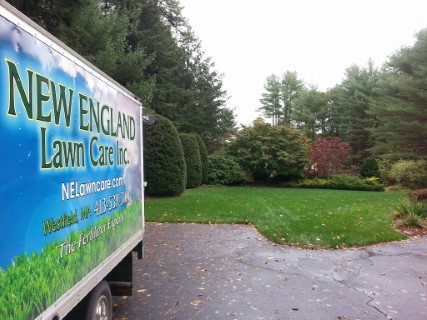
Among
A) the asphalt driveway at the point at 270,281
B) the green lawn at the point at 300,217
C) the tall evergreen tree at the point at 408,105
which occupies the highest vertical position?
the tall evergreen tree at the point at 408,105

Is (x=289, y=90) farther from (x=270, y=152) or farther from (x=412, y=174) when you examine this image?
(x=412, y=174)

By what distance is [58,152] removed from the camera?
2.44 metres

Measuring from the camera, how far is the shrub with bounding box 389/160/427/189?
752 inches

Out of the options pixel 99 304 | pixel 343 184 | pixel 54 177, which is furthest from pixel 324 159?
pixel 54 177

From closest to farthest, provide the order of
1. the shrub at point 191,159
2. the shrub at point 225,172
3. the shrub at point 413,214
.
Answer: the shrub at point 413,214 → the shrub at point 191,159 → the shrub at point 225,172

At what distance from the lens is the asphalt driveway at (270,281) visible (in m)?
4.22

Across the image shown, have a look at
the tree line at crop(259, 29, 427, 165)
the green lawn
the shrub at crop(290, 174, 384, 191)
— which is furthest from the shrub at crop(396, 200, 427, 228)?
the tree line at crop(259, 29, 427, 165)

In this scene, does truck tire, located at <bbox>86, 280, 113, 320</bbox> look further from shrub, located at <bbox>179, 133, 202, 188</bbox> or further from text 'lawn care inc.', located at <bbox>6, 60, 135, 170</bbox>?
shrub, located at <bbox>179, 133, 202, 188</bbox>

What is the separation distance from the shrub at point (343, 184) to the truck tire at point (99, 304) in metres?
19.0

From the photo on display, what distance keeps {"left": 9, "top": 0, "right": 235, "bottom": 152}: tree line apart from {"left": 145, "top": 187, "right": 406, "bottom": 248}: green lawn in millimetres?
6748

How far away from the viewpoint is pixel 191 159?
18141 millimetres

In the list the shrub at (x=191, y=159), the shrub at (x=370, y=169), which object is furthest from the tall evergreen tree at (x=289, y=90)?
the shrub at (x=191, y=159)

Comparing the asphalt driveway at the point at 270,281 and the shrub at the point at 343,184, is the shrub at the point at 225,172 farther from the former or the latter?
the asphalt driveway at the point at 270,281

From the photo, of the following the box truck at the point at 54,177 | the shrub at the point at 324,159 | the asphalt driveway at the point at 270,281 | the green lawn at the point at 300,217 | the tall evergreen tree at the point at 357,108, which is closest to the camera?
the box truck at the point at 54,177
